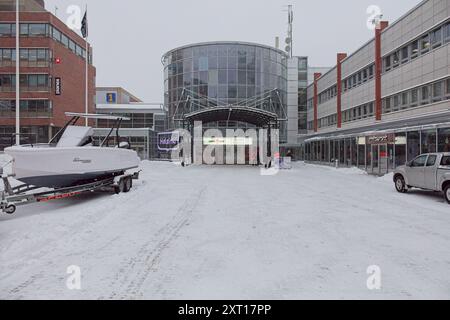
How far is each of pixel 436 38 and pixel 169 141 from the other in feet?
106

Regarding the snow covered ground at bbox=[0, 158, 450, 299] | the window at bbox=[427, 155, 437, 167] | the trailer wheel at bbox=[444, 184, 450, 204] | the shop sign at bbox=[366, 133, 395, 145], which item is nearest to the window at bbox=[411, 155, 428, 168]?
the window at bbox=[427, 155, 437, 167]

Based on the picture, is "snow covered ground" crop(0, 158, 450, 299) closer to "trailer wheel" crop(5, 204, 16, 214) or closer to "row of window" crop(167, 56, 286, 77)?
"trailer wheel" crop(5, 204, 16, 214)

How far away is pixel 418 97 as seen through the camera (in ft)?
77.7

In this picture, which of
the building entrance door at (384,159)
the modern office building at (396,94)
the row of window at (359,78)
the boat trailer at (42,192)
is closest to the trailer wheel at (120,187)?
the boat trailer at (42,192)

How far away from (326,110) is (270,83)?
807cm

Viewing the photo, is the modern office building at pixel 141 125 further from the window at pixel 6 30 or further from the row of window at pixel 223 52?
the window at pixel 6 30

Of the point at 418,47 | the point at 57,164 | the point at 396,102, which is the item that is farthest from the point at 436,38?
the point at 57,164

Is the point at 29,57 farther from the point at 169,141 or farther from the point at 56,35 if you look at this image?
the point at 169,141

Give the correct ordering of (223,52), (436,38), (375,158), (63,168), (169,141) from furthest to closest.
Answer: (169,141) → (223,52) → (375,158) → (436,38) → (63,168)

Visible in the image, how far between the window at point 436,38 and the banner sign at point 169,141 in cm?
2916

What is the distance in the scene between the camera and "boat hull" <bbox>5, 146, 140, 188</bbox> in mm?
9531

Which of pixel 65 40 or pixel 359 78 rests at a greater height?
pixel 65 40

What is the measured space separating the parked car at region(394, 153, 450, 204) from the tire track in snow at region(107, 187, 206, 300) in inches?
369
